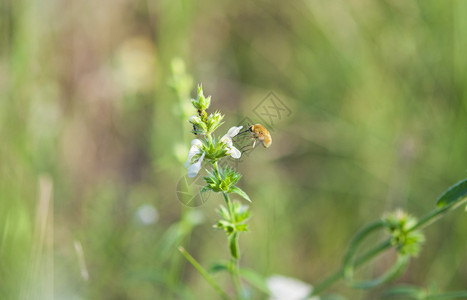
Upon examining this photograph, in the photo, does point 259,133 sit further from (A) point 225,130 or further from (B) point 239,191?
(A) point 225,130

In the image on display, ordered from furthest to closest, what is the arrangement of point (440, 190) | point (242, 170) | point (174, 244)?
point (242, 170) < point (440, 190) < point (174, 244)

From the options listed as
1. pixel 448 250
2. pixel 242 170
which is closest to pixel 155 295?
pixel 242 170

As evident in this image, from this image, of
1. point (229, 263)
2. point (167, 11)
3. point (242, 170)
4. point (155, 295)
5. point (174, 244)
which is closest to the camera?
point (229, 263)

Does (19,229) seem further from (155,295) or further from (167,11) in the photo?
(167,11)

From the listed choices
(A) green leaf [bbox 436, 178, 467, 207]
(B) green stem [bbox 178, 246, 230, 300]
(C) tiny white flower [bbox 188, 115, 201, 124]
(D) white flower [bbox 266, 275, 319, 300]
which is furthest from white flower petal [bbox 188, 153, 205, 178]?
(D) white flower [bbox 266, 275, 319, 300]

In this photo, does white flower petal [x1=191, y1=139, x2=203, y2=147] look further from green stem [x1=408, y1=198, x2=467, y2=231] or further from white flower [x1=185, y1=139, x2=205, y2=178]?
green stem [x1=408, y1=198, x2=467, y2=231]

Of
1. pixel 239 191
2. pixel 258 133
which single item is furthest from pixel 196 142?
pixel 258 133

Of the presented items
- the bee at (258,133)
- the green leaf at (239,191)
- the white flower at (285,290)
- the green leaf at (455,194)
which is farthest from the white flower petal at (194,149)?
the white flower at (285,290)
